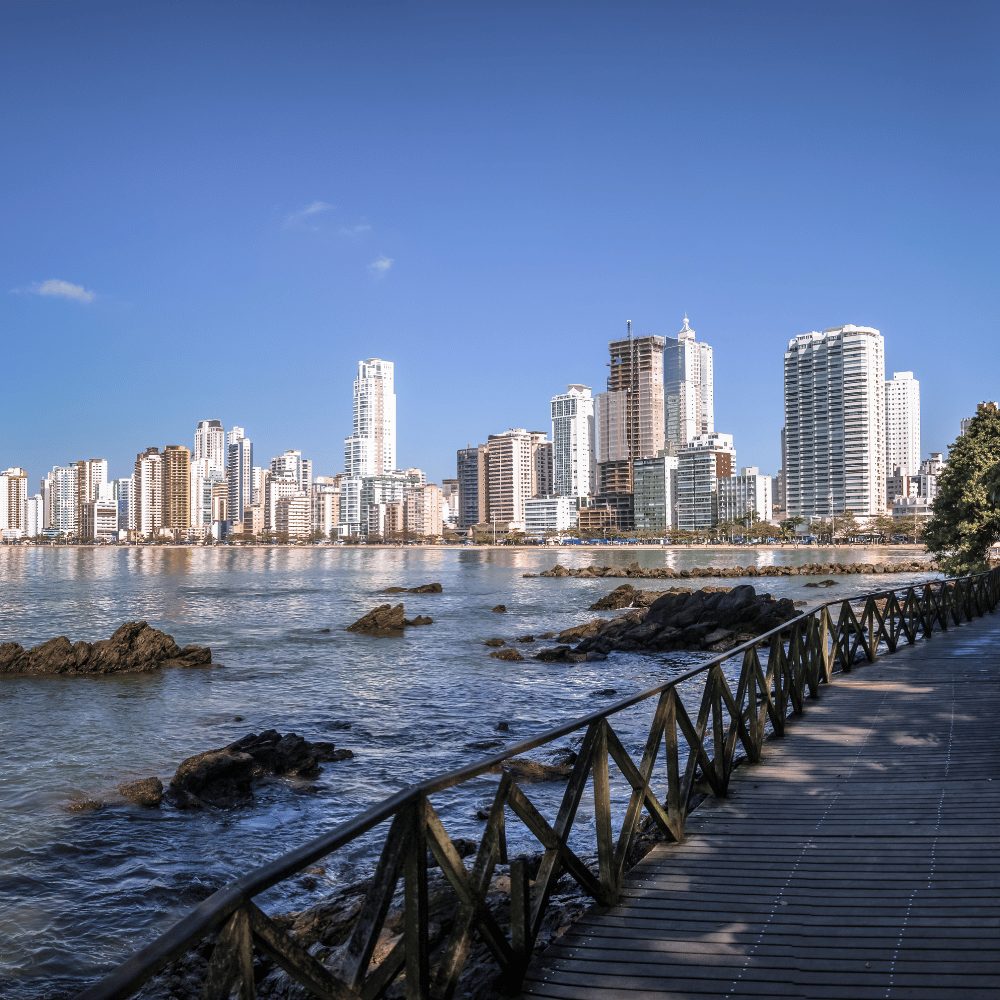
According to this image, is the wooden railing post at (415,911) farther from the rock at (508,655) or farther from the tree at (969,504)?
the tree at (969,504)

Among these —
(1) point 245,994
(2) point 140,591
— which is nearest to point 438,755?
(1) point 245,994

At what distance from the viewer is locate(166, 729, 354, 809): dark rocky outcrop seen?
46.1 feet

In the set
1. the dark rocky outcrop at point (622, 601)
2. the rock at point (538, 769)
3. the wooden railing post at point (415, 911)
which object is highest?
the wooden railing post at point (415, 911)

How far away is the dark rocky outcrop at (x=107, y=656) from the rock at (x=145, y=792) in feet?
51.7

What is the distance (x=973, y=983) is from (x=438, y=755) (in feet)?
43.0

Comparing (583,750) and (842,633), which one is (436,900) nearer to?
(583,750)

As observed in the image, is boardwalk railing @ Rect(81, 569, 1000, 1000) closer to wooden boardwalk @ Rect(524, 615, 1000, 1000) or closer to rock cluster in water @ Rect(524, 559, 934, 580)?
wooden boardwalk @ Rect(524, 615, 1000, 1000)

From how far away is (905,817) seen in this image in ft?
25.0

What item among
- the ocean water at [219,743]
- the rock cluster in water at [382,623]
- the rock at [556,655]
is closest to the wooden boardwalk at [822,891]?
the ocean water at [219,743]

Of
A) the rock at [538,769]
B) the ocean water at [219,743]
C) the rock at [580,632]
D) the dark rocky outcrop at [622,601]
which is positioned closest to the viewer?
the ocean water at [219,743]

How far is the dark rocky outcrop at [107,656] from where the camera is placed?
29250 millimetres

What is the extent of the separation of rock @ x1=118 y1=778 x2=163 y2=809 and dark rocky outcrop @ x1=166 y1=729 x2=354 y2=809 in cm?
19

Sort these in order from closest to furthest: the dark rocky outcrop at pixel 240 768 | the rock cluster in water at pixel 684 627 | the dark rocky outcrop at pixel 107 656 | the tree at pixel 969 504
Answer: the dark rocky outcrop at pixel 240 768, the dark rocky outcrop at pixel 107 656, the rock cluster in water at pixel 684 627, the tree at pixel 969 504

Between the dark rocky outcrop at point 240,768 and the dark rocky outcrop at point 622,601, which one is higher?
the dark rocky outcrop at point 240,768
